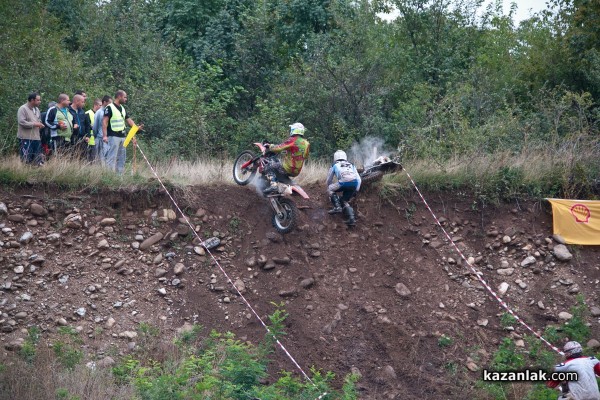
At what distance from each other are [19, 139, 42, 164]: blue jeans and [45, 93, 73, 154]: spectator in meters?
0.32

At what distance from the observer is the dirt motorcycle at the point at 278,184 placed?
49.3 ft

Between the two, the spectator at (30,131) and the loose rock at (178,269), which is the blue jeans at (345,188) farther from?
the spectator at (30,131)

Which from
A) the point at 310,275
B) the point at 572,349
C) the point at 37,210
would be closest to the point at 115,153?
the point at 37,210

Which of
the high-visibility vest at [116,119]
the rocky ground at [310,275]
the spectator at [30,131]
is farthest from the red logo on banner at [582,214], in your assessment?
the spectator at [30,131]

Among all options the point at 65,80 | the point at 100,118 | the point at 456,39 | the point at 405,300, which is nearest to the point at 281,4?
the point at 456,39

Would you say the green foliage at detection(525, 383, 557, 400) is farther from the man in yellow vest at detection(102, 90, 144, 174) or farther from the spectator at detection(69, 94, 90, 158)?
the spectator at detection(69, 94, 90, 158)

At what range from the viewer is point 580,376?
11398 mm

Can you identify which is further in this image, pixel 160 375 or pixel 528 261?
pixel 528 261

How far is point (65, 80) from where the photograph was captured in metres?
20.2

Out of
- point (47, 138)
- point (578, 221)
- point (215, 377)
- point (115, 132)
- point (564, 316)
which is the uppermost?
point (115, 132)

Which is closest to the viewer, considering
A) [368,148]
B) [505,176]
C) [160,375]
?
[160,375]

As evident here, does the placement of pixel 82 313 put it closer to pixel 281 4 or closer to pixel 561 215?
pixel 561 215

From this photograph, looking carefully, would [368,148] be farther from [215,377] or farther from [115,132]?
[215,377]

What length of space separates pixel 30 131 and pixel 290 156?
491 cm
